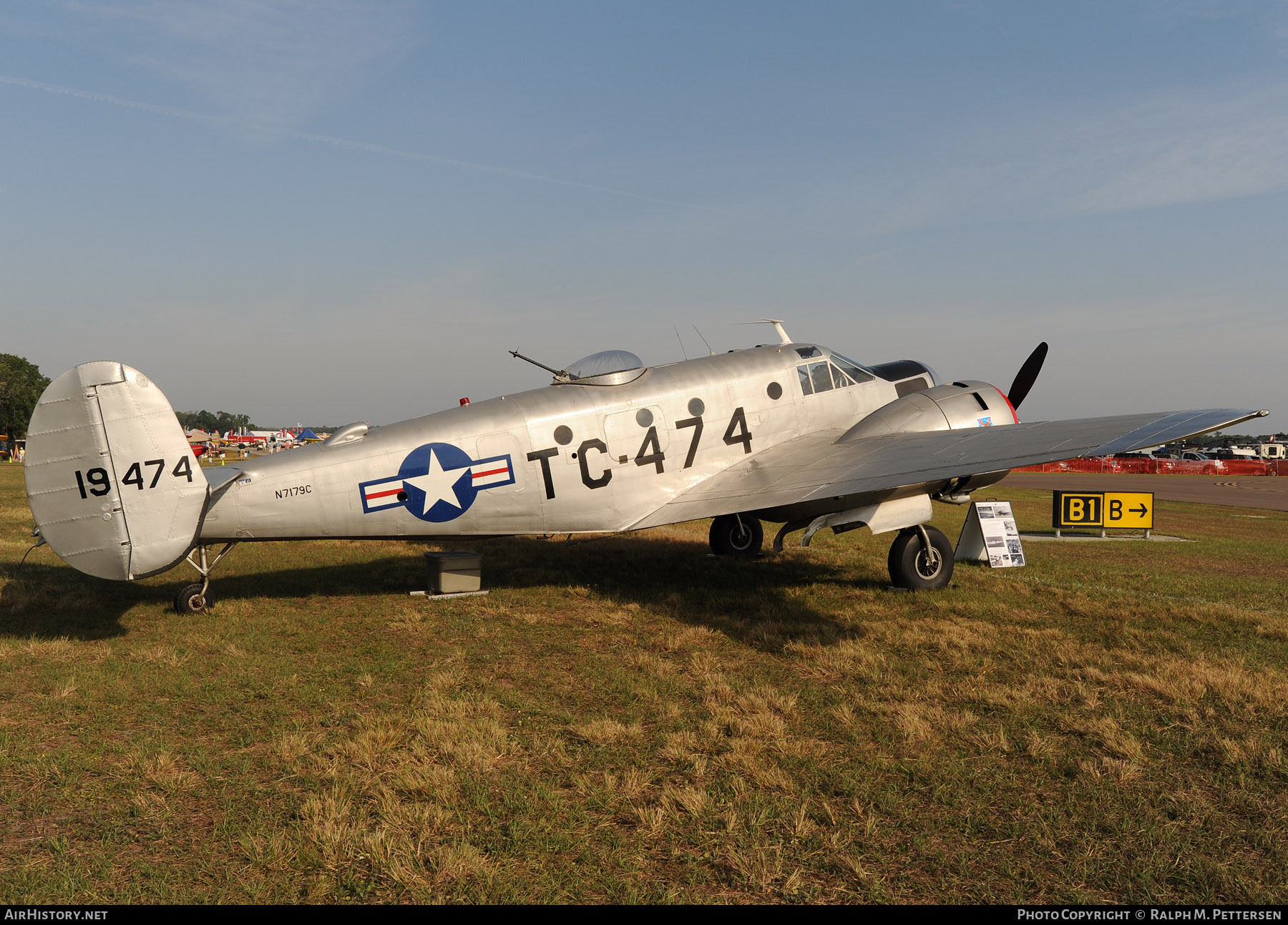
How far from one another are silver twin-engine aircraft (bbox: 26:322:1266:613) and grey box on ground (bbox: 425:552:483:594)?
1.09 meters

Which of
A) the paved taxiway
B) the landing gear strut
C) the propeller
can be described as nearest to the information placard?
the propeller

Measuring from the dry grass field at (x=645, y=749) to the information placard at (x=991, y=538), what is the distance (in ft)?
7.97

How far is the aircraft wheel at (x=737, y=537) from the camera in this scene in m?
13.5

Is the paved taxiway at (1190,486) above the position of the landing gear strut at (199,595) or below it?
below

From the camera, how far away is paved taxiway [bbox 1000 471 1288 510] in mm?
30984

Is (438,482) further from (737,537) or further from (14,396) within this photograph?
(14,396)

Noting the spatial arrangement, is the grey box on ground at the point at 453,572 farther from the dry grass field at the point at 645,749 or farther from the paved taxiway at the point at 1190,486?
the paved taxiway at the point at 1190,486

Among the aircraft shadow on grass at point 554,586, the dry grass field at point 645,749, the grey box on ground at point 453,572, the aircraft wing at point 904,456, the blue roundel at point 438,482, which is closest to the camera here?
the dry grass field at point 645,749

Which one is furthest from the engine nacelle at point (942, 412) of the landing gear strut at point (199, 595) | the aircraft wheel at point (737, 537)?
the landing gear strut at point (199, 595)

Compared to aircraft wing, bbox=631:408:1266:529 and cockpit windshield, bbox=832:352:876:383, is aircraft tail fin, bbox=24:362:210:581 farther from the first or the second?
cockpit windshield, bbox=832:352:876:383

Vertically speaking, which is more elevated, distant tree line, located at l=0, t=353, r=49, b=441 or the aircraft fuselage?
distant tree line, located at l=0, t=353, r=49, b=441

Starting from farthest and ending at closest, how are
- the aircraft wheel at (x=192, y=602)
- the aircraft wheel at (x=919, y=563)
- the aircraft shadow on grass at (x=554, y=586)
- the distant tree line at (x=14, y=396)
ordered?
1. the distant tree line at (x=14, y=396)
2. the aircraft wheel at (x=919, y=563)
3. the aircraft wheel at (x=192, y=602)
4. the aircraft shadow on grass at (x=554, y=586)
